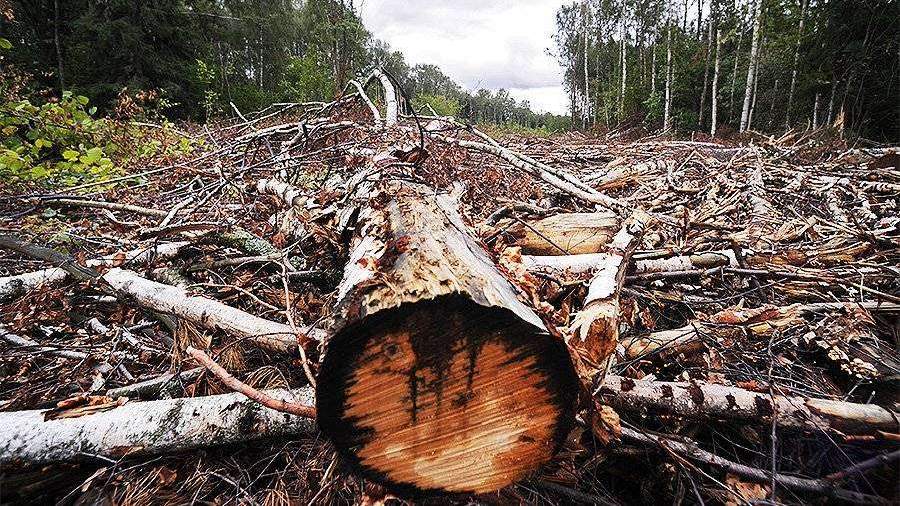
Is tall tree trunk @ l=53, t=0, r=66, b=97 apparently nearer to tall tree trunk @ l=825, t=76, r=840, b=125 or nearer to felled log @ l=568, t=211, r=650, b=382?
felled log @ l=568, t=211, r=650, b=382

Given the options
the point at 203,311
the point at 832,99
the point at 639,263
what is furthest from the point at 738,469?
the point at 832,99

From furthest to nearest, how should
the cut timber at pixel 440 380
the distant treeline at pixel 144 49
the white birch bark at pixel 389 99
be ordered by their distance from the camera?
the distant treeline at pixel 144 49 < the white birch bark at pixel 389 99 < the cut timber at pixel 440 380

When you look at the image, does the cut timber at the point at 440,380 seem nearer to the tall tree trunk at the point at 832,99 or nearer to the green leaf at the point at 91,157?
the green leaf at the point at 91,157

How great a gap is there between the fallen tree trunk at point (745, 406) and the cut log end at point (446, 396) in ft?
1.46

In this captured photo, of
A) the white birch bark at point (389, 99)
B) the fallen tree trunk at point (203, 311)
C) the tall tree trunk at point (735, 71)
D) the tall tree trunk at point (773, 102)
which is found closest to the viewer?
the fallen tree trunk at point (203, 311)

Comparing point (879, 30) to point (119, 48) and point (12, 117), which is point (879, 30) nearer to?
point (12, 117)

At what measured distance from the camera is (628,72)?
949 inches

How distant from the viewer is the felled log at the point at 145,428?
1165 millimetres

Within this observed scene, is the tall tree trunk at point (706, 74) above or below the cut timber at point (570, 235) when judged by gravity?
above

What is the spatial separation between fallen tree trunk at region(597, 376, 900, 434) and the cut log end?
445mm

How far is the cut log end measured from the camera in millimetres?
844

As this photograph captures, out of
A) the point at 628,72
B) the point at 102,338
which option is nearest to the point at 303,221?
the point at 102,338

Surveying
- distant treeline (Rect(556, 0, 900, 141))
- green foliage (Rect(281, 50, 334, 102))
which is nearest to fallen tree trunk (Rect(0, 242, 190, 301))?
distant treeline (Rect(556, 0, 900, 141))

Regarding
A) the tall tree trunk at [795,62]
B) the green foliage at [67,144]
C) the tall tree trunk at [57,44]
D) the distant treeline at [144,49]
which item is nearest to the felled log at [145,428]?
the green foliage at [67,144]
